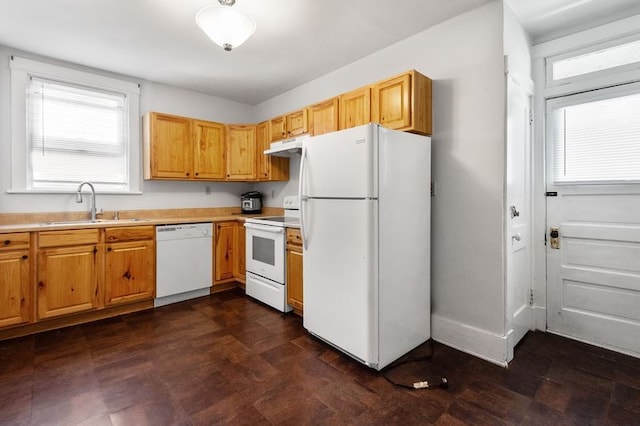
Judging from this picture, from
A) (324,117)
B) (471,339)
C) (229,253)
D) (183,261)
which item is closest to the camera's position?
(471,339)

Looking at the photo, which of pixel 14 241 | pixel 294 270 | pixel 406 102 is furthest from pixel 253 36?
pixel 14 241

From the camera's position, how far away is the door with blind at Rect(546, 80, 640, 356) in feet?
7.66

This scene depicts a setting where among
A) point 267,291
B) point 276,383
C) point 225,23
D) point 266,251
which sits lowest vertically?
point 276,383

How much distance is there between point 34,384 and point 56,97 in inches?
113

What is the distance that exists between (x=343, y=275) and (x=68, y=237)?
8.27 ft

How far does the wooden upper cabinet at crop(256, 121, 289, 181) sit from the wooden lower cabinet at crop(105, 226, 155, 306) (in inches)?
61.8

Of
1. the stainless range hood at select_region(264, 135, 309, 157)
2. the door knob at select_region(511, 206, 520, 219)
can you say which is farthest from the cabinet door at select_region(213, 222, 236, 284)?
the door knob at select_region(511, 206, 520, 219)

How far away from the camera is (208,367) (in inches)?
86.2

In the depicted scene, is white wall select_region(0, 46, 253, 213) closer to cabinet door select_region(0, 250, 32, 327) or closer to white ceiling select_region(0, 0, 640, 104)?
white ceiling select_region(0, 0, 640, 104)

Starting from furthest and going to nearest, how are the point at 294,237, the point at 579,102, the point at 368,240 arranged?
the point at 294,237 < the point at 579,102 < the point at 368,240

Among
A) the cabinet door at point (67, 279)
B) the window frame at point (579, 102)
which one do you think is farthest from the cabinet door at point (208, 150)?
the window frame at point (579, 102)

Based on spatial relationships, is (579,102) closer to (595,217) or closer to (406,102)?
(595,217)

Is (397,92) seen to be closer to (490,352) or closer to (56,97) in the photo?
(490,352)

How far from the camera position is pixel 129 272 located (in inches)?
126
